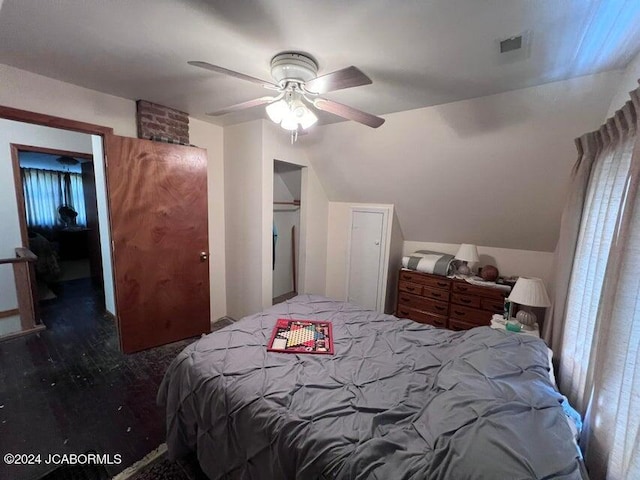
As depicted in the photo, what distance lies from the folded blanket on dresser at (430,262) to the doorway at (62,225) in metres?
4.27

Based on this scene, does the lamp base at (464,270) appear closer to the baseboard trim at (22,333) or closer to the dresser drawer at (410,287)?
the dresser drawer at (410,287)

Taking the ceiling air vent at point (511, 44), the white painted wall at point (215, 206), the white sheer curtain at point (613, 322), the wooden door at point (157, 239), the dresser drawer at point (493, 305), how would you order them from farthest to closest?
the white painted wall at point (215, 206) → the dresser drawer at point (493, 305) → the wooden door at point (157, 239) → the ceiling air vent at point (511, 44) → the white sheer curtain at point (613, 322)

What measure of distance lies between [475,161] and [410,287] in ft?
5.27

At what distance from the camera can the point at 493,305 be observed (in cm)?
278

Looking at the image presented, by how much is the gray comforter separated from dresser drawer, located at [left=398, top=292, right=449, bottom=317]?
4.39ft

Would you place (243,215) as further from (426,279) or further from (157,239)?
(426,279)

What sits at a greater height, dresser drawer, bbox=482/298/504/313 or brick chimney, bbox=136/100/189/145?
brick chimney, bbox=136/100/189/145

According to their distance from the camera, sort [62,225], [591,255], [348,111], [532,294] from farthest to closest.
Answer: [62,225]
[532,294]
[348,111]
[591,255]

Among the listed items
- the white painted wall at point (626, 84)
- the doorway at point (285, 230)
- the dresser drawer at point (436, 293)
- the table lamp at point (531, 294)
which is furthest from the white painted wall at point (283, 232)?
the white painted wall at point (626, 84)

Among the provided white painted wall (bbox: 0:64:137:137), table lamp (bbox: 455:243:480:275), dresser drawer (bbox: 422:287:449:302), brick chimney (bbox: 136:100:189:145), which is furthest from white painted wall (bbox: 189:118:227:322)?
table lamp (bbox: 455:243:480:275)

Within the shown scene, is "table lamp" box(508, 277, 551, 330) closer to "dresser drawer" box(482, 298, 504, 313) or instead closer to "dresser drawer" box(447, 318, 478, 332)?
"dresser drawer" box(482, 298, 504, 313)

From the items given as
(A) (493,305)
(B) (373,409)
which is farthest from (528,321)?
(B) (373,409)

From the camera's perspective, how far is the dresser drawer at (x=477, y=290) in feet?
9.02

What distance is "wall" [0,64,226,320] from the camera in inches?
77.1
